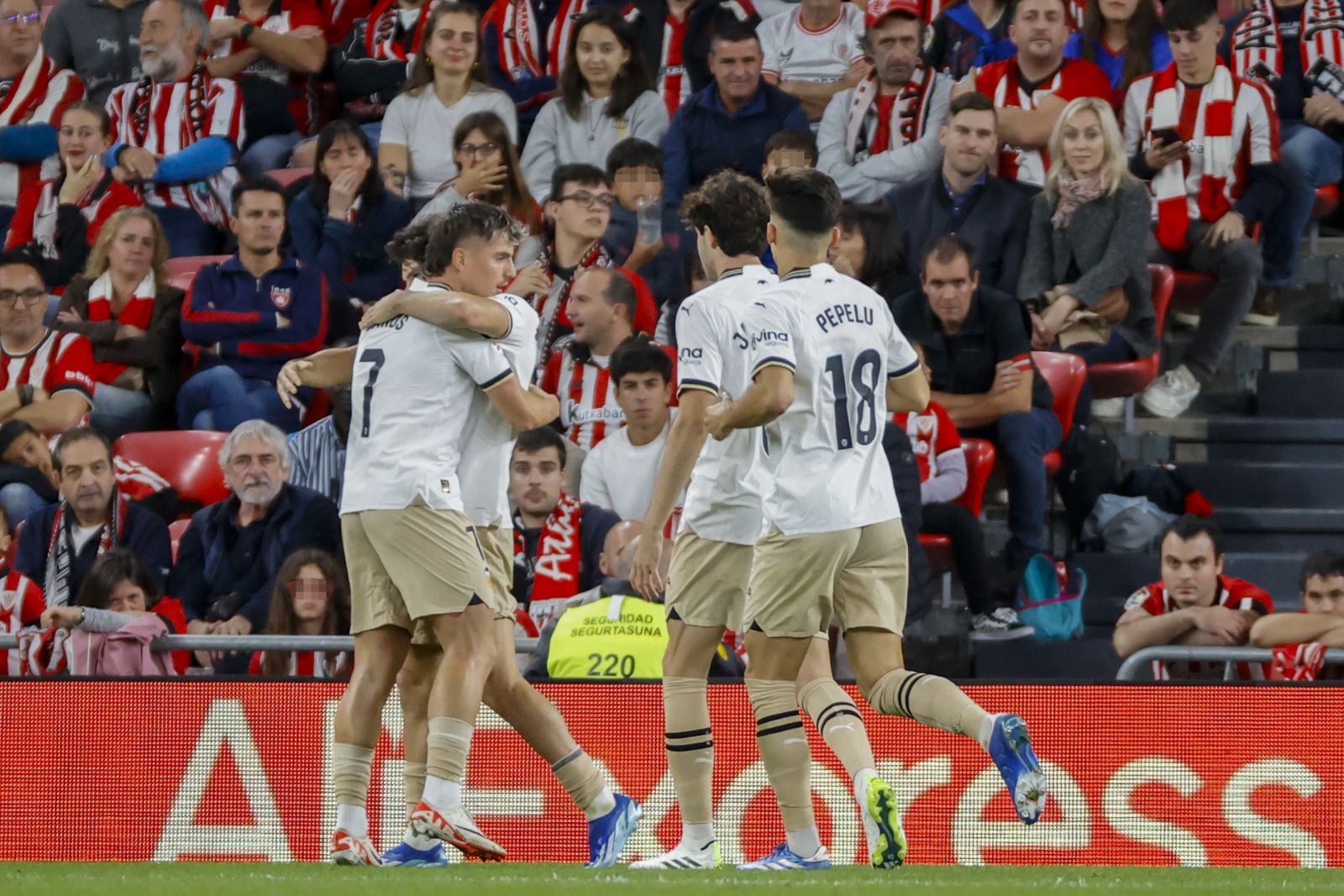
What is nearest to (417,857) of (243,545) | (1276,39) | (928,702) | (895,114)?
(928,702)

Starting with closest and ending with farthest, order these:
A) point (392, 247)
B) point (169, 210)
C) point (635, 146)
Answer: point (392, 247)
point (635, 146)
point (169, 210)

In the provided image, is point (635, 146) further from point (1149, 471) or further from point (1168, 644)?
point (1168, 644)

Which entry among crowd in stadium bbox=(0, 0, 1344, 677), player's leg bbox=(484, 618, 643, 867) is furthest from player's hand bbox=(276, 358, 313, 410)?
crowd in stadium bbox=(0, 0, 1344, 677)

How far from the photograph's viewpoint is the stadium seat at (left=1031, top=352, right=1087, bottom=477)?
10234 mm

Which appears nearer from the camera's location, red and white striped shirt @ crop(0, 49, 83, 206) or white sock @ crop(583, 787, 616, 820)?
white sock @ crop(583, 787, 616, 820)

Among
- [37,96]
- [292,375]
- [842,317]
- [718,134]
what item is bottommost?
[292,375]

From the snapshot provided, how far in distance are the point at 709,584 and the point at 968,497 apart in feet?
12.6

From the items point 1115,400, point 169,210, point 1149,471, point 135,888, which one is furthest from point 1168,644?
point 169,210

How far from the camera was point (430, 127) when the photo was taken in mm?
11961

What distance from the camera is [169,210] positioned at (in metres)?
12.6

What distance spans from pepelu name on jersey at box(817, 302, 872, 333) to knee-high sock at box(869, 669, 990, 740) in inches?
40.8

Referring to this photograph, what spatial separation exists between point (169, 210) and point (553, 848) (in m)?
6.25

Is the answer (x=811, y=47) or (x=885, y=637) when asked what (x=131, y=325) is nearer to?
(x=811, y=47)

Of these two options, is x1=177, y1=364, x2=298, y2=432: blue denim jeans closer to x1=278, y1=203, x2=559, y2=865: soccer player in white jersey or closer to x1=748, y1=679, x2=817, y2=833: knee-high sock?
x1=278, y1=203, x2=559, y2=865: soccer player in white jersey
